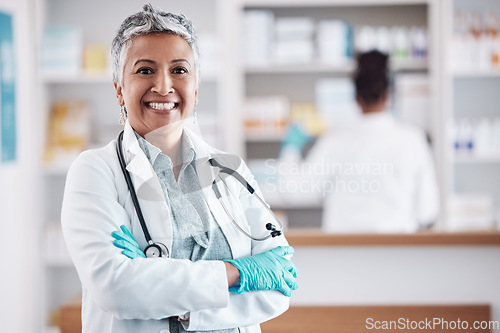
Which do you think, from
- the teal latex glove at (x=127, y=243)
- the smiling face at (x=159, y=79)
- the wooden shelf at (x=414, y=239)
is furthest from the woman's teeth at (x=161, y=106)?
the wooden shelf at (x=414, y=239)

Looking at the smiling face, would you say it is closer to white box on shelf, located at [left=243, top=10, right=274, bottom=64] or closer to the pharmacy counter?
the pharmacy counter

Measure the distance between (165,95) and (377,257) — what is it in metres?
1.19

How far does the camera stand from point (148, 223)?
1182 mm

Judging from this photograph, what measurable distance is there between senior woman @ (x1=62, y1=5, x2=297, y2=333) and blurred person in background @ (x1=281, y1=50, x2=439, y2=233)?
1.43m

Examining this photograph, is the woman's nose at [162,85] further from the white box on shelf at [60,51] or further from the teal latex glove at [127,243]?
the white box on shelf at [60,51]

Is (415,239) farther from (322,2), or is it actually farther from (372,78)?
(322,2)

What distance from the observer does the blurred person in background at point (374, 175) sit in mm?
2688

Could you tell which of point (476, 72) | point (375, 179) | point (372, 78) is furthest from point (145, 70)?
point (476, 72)

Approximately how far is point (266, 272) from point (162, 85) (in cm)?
41

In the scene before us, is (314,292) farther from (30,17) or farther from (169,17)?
(30,17)

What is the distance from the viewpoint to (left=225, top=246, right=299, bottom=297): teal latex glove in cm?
119

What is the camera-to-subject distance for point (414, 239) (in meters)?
2.08

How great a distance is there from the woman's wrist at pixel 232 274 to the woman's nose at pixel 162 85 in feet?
1.12

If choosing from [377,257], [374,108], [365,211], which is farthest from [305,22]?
[377,257]
